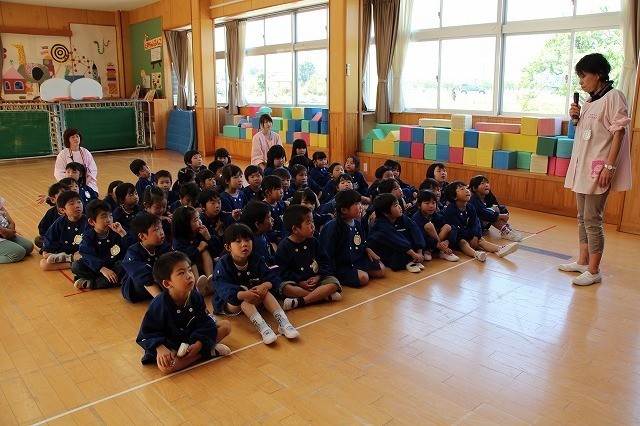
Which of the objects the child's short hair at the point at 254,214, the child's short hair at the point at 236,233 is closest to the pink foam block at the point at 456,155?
the child's short hair at the point at 254,214

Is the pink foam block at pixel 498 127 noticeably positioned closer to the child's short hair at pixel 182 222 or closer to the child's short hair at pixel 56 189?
the child's short hair at pixel 182 222

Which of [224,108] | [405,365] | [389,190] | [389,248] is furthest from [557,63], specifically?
[224,108]

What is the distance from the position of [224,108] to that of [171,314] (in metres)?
9.48

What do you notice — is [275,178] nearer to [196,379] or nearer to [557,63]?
[196,379]

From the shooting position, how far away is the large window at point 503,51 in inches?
242

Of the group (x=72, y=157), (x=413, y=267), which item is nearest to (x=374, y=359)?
(x=413, y=267)

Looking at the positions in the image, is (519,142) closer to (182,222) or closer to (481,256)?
(481,256)

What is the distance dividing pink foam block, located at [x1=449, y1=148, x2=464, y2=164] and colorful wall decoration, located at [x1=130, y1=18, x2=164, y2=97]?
833cm

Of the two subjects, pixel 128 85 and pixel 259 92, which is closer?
pixel 259 92

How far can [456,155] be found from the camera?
6.85 m

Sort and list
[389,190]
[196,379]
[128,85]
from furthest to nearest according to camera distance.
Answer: [128,85] < [389,190] < [196,379]

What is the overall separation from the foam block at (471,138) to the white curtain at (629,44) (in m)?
1.64

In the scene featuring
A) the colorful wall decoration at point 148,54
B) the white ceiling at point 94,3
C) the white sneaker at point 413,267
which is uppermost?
the white ceiling at point 94,3

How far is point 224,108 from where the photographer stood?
37.8 feet
